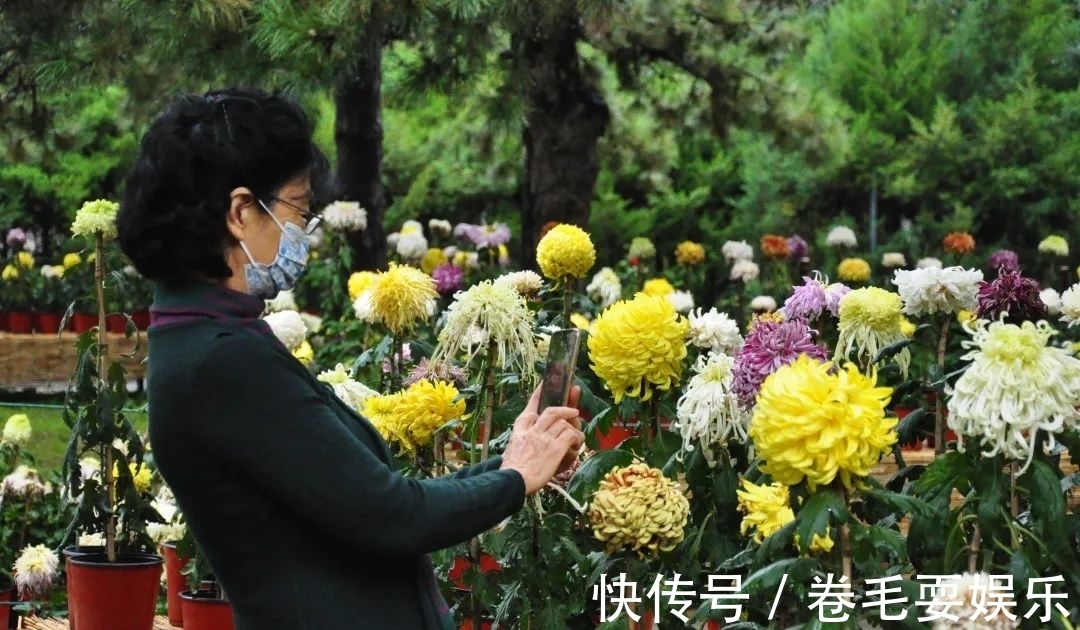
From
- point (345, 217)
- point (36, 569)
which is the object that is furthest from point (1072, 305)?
point (345, 217)

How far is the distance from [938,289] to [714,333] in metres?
0.56

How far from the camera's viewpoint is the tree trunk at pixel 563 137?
7.25m

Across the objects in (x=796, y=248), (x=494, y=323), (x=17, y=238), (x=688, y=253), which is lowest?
(x=494, y=323)

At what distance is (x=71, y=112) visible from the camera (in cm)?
882

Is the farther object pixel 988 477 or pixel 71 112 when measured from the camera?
pixel 71 112

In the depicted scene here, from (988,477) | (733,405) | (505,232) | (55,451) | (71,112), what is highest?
(71,112)

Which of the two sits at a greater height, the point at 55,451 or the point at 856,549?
the point at 55,451

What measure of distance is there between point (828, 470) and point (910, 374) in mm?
1490

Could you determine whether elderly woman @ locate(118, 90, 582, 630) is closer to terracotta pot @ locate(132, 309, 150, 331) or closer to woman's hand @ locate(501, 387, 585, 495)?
woman's hand @ locate(501, 387, 585, 495)

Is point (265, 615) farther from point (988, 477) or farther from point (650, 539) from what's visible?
point (988, 477)

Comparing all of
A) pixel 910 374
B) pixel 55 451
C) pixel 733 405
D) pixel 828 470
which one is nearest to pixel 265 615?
pixel 828 470

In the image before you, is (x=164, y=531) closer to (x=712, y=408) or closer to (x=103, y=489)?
(x=103, y=489)

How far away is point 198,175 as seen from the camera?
1903 millimetres

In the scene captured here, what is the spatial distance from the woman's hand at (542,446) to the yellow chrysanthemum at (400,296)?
1716mm
